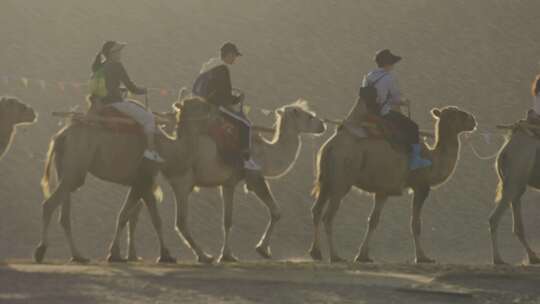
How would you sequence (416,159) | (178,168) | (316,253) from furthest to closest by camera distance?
(416,159) → (316,253) → (178,168)

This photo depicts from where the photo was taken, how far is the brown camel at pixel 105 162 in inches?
736

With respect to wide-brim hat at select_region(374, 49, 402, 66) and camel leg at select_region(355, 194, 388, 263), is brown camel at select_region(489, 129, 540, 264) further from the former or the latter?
wide-brim hat at select_region(374, 49, 402, 66)

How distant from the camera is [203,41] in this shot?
5512 cm

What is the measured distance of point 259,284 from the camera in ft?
49.6

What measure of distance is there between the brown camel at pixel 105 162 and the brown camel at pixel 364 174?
2.05m

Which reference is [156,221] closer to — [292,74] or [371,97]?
[371,97]

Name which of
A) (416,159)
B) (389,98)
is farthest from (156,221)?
(416,159)

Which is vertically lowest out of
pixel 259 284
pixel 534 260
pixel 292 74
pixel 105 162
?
pixel 259 284

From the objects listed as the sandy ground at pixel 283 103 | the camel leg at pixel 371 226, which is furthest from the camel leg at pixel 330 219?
the sandy ground at pixel 283 103

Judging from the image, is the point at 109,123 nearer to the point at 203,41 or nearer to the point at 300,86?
the point at 300,86

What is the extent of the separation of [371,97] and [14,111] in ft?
16.4

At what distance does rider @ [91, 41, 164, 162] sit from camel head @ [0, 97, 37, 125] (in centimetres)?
123

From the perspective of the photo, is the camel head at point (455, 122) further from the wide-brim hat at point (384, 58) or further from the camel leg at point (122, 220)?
the camel leg at point (122, 220)

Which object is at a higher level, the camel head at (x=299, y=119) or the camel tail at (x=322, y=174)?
the camel head at (x=299, y=119)
